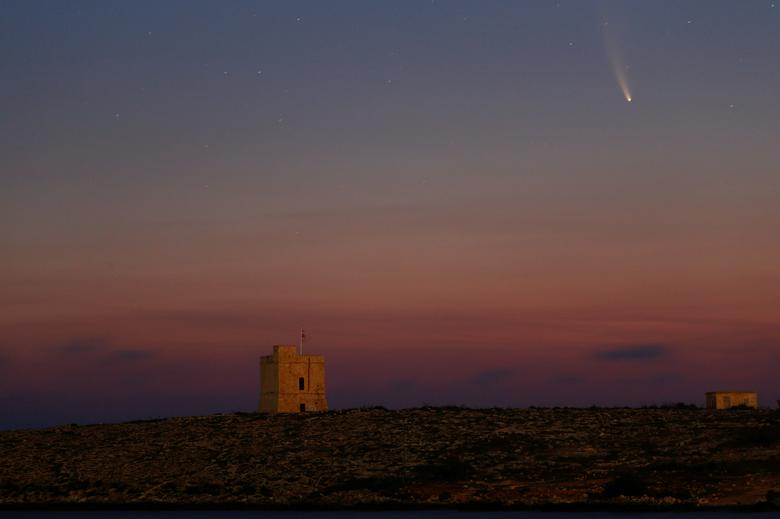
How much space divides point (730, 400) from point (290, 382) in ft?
102

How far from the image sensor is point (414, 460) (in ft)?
187

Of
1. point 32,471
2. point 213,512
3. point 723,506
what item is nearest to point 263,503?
point 213,512

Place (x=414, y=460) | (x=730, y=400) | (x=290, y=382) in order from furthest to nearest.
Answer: (x=290, y=382) < (x=730, y=400) < (x=414, y=460)

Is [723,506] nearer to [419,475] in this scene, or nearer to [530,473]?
[530,473]

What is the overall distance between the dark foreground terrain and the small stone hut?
6.47 m

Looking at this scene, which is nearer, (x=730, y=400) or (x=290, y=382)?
(x=730, y=400)

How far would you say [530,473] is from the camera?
53.1 meters

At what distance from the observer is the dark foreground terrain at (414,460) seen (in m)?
49.3

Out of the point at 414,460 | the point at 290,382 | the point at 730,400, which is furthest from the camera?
the point at 290,382

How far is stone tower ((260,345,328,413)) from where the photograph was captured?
83375 millimetres

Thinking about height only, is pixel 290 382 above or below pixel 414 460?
above

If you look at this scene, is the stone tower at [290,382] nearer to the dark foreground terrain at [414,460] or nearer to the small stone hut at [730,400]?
the dark foreground terrain at [414,460]

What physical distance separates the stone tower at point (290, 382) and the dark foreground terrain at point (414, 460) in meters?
13.0

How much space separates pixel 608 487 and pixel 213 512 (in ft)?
56.2
